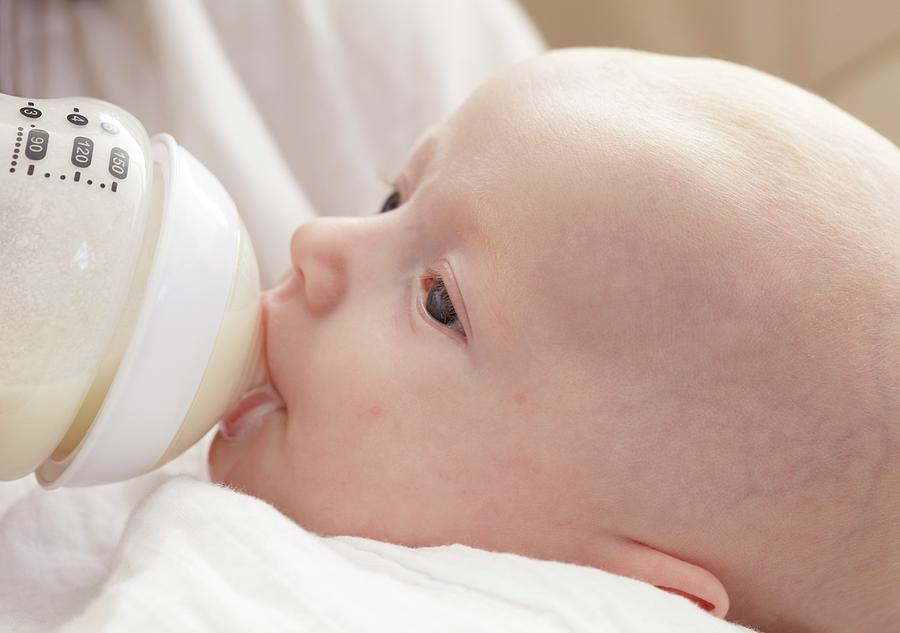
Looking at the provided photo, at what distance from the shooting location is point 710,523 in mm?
813

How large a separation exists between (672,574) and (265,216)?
2.12ft

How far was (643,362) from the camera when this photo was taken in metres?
0.80

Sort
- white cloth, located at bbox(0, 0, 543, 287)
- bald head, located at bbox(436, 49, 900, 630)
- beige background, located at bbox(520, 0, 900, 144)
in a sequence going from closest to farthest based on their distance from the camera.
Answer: bald head, located at bbox(436, 49, 900, 630) → white cloth, located at bbox(0, 0, 543, 287) → beige background, located at bbox(520, 0, 900, 144)

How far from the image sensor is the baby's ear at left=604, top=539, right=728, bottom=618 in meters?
0.81

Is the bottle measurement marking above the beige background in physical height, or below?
below

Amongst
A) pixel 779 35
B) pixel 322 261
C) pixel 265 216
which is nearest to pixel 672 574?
pixel 322 261

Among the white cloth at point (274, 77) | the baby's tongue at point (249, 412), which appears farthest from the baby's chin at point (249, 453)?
the white cloth at point (274, 77)

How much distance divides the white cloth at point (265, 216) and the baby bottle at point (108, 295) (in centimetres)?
7

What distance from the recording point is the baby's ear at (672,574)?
0.81 metres

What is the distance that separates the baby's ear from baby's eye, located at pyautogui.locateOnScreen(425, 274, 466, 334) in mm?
229

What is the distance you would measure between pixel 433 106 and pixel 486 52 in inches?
5.6

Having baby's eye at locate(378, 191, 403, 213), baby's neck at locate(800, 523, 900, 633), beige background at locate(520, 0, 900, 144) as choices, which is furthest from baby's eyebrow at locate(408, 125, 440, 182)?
beige background at locate(520, 0, 900, 144)

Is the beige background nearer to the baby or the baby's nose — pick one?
the baby

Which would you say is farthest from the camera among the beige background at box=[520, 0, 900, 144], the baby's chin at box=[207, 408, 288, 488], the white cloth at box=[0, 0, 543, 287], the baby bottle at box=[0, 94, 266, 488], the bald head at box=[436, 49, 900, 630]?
the beige background at box=[520, 0, 900, 144]
